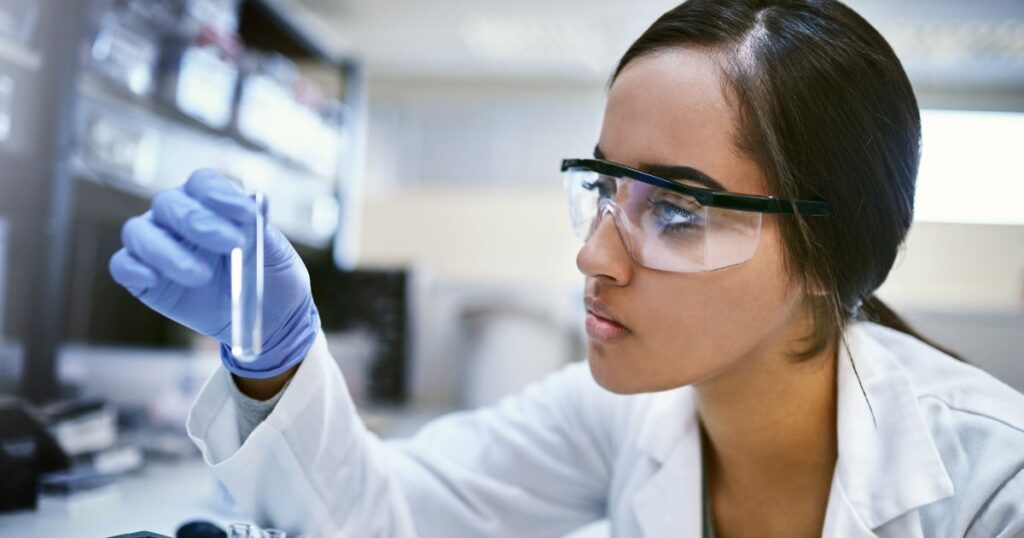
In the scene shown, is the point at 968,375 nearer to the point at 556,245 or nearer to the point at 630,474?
the point at 630,474

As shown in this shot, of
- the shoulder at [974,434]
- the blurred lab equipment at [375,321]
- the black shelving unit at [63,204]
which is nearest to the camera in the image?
the shoulder at [974,434]

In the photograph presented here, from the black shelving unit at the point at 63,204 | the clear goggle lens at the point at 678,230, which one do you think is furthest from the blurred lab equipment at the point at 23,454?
the clear goggle lens at the point at 678,230

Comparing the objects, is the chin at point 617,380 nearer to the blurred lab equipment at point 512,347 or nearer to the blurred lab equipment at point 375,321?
the blurred lab equipment at point 512,347

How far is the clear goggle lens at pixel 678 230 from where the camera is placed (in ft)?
3.36

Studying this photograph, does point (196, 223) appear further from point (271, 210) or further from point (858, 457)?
point (271, 210)

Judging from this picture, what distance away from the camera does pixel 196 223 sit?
82 centimetres

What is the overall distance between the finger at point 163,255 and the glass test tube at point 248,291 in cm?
4

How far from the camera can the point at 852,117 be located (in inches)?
41.5

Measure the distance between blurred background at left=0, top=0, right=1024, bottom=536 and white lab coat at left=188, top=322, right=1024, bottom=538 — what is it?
0.85ft

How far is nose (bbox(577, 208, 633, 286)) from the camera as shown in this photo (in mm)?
1041

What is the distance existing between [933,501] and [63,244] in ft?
5.95

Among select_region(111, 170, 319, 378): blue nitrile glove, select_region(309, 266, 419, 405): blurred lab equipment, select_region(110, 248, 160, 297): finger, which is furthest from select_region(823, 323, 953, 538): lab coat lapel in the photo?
select_region(309, 266, 419, 405): blurred lab equipment

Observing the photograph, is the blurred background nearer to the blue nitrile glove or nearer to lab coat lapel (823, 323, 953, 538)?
lab coat lapel (823, 323, 953, 538)

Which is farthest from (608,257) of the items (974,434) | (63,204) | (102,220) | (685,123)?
(102,220)
